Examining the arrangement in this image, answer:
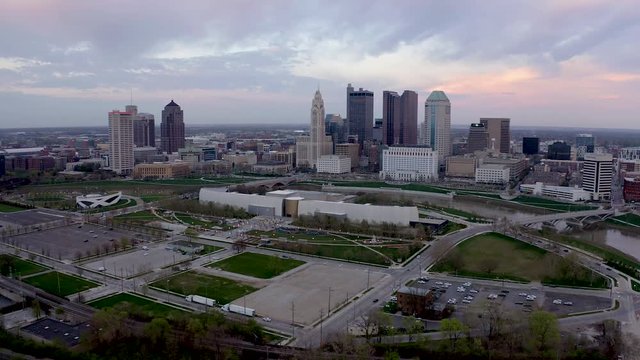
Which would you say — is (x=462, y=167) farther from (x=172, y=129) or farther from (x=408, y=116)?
(x=172, y=129)

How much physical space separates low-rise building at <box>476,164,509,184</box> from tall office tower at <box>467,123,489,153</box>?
20.2m

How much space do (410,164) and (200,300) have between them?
4556 cm

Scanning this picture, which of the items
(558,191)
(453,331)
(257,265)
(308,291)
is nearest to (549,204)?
(558,191)

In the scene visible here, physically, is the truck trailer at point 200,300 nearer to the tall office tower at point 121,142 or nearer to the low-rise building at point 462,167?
the tall office tower at point 121,142

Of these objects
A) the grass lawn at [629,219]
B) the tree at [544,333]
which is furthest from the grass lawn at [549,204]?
the tree at [544,333]

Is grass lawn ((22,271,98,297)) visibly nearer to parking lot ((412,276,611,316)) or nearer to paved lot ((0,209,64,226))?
parking lot ((412,276,611,316))

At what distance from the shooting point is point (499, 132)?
80.1 metres

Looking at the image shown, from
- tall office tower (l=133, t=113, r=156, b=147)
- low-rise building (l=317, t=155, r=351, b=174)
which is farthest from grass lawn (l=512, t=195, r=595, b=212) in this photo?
tall office tower (l=133, t=113, r=156, b=147)

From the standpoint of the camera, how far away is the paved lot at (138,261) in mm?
21375

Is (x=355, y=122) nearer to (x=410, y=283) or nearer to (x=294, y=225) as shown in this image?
(x=294, y=225)

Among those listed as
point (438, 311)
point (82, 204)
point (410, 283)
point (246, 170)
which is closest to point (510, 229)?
point (410, 283)

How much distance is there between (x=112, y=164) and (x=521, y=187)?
141 feet

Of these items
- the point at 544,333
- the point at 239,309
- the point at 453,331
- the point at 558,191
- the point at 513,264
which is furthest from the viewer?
the point at 558,191

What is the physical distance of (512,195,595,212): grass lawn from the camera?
3825cm
